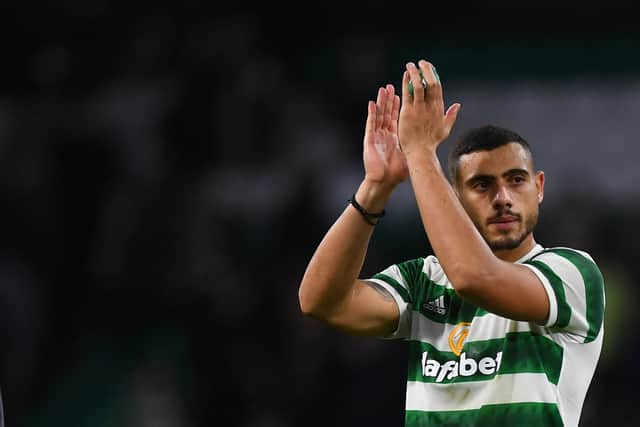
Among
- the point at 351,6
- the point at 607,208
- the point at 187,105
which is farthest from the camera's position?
the point at 351,6

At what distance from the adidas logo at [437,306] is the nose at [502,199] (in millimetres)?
430

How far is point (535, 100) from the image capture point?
34.6 ft

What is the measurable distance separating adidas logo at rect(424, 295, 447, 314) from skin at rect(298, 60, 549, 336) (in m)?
0.13

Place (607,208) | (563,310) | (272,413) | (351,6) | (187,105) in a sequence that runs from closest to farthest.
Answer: (563,310), (272,413), (607,208), (187,105), (351,6)

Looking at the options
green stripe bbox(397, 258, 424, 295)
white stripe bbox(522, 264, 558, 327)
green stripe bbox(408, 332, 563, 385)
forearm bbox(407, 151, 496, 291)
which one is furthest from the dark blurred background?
forearm bbox(407, 151, 496, 291)

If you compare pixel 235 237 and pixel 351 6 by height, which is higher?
pixel 351 6

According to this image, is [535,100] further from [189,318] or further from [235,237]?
[189,318]

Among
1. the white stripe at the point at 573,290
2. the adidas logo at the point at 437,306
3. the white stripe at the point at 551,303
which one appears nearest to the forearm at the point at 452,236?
the white stripe at the point at 551,303

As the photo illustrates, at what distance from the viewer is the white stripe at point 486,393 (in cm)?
391

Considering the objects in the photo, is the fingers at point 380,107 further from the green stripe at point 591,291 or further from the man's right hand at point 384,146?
the green stripe at point 591,291

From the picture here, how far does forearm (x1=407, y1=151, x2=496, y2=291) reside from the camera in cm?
367

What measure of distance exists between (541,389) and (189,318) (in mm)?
5718

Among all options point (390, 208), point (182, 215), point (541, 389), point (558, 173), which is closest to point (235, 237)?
point (182, 215)

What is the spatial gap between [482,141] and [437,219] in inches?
25.2
